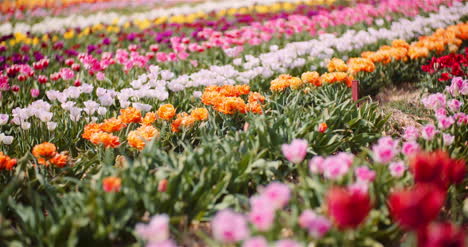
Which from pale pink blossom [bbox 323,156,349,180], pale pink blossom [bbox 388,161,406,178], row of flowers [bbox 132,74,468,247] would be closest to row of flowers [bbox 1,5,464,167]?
row of flowers [bbox 132,74,468,247]

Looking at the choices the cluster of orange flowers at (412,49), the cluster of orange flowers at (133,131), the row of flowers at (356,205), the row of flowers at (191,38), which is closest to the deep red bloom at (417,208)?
the row of flowers at (356,205)

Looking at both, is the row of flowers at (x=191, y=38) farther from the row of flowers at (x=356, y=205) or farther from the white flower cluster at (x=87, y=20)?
the row of flowers at (x=356, y=205)

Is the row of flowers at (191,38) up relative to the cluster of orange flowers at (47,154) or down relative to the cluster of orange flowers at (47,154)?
up

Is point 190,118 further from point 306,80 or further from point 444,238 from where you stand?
point 444,238

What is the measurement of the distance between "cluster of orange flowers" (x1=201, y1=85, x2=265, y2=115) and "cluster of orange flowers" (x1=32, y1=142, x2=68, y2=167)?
1.12m

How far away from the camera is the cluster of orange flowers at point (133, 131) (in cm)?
252

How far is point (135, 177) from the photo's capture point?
2.06 m

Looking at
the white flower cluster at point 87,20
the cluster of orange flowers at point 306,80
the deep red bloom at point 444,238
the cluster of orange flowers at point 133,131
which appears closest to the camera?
the deep red bloom at point 444,238

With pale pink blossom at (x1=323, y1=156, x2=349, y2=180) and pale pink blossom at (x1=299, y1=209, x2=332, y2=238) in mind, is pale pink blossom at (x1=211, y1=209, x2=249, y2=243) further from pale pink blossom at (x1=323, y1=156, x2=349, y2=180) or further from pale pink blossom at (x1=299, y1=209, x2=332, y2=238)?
pale pink blossom at (x1=323, y1=156, x2=349, y2=180)

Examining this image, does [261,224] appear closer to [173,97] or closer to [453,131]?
[453,131]

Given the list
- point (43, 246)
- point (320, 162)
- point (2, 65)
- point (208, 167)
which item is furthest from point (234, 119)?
point (2, 65)

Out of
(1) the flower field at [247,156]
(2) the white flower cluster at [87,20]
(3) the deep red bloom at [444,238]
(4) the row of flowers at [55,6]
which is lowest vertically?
(1) the flower field at [247,156]

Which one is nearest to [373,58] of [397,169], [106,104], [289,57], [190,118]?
[289,57]

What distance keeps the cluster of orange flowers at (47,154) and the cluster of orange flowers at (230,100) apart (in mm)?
1120
